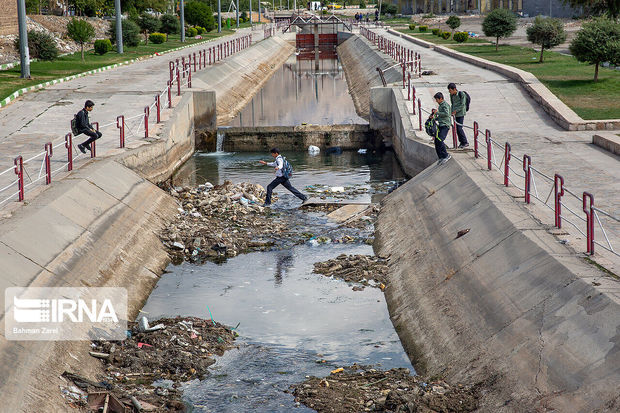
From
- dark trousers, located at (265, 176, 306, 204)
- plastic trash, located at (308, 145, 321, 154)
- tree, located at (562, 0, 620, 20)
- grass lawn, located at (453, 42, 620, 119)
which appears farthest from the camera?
tree, located at (562, 0, 620, 20)

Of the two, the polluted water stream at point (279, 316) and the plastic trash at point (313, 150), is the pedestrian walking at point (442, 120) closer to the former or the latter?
the polluted water stream at point (279, 316)

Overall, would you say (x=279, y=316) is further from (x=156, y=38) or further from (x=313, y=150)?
(x=156, y=38)

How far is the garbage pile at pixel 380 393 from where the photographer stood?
33.6 feet

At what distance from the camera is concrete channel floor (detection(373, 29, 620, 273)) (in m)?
16.2

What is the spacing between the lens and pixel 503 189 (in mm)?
16562

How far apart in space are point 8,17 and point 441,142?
4961cm

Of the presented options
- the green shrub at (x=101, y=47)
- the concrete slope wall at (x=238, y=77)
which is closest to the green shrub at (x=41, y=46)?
the green shrub at (x=101, y=47)

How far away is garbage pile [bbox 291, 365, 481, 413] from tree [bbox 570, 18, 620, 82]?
72.7 feet

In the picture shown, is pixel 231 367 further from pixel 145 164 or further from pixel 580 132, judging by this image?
pixel 580 132

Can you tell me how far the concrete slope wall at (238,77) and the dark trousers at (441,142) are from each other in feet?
56.3

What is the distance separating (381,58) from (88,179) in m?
34.9

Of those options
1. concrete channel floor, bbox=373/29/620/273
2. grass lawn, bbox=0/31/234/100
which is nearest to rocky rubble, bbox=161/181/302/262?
concrete channel floor, bbox=373/29/620/273

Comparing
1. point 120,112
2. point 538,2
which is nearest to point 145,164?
point 120,112

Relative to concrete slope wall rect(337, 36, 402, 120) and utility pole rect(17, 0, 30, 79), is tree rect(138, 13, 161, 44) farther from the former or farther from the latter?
utility pole rect(17, 0, 30, 79)
